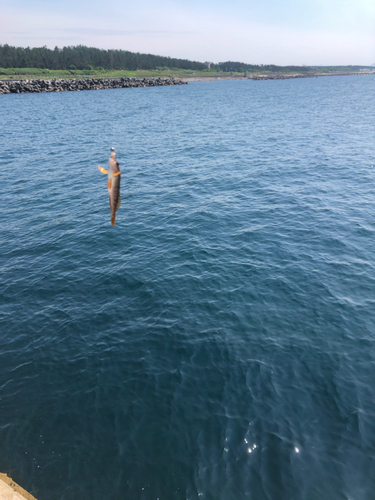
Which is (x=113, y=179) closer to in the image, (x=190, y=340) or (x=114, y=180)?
(x=114, y=180)

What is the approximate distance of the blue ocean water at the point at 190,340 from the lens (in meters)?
10.5

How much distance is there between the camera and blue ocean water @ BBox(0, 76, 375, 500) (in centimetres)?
1048

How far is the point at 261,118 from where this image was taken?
78.9 meters

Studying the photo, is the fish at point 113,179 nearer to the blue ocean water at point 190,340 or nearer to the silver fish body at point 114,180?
the silver fish body at point 114,180

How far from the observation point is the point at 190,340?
1526 centimetres

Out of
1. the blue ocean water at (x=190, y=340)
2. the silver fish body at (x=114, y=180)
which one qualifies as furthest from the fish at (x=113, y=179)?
the blue ocean water at (x=190, y=340)

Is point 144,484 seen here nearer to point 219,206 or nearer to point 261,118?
point 219,206

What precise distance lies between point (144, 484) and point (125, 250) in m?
15.3

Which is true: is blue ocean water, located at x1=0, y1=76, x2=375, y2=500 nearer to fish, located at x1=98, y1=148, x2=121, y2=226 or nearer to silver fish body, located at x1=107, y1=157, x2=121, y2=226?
fish, located at x1=98, y1=148, x2=121, y2=226

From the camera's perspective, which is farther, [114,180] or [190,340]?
[190,340]

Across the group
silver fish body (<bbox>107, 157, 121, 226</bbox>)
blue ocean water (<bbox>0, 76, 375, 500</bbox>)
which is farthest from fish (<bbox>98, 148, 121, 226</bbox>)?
blue ocean water (<bbox>0, 76, 375, 500</bbox>)

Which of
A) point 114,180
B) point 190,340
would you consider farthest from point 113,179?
point 190,340

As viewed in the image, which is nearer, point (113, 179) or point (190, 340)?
point (113, 179)

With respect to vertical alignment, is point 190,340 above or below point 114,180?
below
